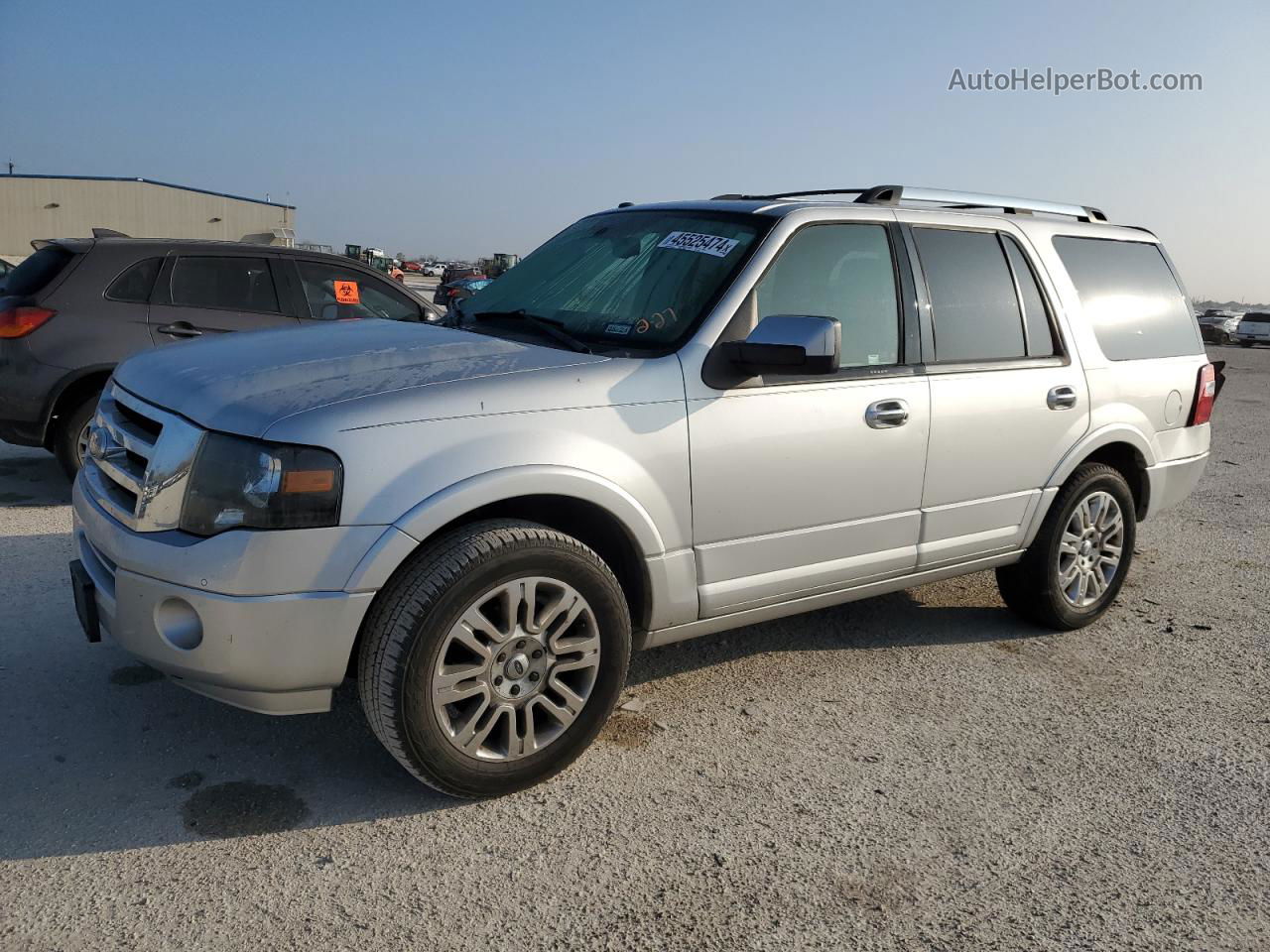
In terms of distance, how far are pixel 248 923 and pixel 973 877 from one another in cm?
187

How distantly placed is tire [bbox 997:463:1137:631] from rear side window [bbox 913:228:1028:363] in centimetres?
76

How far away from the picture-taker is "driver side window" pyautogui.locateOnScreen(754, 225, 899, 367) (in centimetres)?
361

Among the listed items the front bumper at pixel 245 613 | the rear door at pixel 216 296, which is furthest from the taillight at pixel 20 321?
the front bumper at pixel 245 613

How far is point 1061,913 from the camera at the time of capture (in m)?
2.61

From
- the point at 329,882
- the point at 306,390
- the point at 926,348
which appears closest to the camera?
the point at 329,882

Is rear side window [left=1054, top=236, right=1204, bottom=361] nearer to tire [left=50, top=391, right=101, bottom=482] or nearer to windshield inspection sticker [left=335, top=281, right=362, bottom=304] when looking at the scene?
windshield inspection sticker [left=335, top=281, right=362, bottom=304]

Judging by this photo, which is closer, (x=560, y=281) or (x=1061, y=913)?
(x=1061, y=913)

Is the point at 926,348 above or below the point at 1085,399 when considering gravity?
above

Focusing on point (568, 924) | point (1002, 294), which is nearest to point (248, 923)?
point (568, 924)

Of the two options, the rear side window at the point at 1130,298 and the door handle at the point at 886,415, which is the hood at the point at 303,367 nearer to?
the door handle at the point at 886,415

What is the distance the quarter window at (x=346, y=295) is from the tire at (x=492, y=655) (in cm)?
457

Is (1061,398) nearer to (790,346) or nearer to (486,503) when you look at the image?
(790,346)

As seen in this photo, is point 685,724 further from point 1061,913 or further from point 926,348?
point 926,348

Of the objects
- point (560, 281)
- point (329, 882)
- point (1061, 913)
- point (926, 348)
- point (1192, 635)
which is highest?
point (560, 281)
